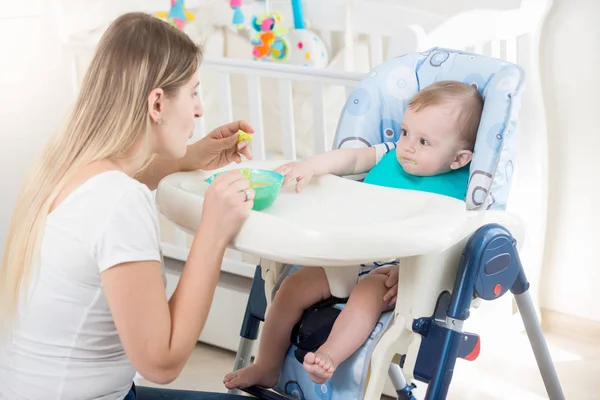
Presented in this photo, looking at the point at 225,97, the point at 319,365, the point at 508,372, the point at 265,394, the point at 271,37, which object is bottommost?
the point at 508,372

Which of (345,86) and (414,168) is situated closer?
(414,168)

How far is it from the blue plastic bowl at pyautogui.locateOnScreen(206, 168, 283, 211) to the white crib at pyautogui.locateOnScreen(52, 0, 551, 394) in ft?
1.54

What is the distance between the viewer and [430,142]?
132cm

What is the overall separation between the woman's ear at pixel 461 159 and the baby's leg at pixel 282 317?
27 cm

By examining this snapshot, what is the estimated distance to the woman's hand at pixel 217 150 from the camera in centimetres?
139

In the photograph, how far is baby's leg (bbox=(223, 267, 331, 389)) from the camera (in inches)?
51.5

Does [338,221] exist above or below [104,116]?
below

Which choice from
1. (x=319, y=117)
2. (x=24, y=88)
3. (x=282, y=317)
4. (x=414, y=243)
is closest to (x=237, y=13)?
(x=24, y=88)

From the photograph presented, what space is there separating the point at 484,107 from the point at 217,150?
437 millimetres

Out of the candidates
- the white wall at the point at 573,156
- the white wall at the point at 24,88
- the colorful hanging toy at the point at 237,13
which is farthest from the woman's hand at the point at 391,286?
the colorful hanging toy at the point at 237,13

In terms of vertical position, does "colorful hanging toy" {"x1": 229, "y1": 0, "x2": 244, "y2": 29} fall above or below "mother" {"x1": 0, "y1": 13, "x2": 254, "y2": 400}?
above

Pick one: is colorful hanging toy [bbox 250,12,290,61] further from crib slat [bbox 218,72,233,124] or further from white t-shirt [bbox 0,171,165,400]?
white t-shirt [bbox 0,171,165,400]

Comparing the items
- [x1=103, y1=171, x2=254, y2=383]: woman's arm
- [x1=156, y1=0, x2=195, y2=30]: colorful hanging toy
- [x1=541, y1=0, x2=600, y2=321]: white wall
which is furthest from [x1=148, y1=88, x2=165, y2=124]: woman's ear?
[x1=156, y1=0, x2=195, y2=30]: colorful hanging toy

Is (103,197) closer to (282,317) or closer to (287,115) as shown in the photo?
(282,317)
